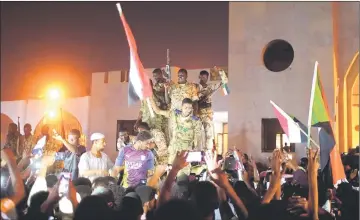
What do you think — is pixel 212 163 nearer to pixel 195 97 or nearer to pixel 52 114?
pixel 195 97

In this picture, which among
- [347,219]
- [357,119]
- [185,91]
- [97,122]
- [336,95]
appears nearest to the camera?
[347,219]

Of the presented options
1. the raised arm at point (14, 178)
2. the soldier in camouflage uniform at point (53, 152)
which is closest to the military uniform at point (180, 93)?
the soldier in camouflage uniform at point (53, 152)

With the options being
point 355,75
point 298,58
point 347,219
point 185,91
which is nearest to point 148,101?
point 185,91

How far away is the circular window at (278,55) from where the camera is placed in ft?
46.2

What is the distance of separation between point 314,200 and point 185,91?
16.8 feet

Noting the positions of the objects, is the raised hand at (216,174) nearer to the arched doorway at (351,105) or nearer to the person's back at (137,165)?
the person's back at (137,165)

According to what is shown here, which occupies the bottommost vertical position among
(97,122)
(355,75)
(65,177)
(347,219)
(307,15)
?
(347,219)

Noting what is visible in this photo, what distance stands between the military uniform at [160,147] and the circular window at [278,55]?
19.7 feet

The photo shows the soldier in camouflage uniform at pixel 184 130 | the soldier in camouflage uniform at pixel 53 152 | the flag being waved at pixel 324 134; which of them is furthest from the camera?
the soldier in camouflage uniform at pixel 184 130

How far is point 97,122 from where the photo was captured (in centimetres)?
1764

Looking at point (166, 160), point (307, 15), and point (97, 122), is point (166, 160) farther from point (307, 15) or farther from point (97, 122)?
point (97, 122)

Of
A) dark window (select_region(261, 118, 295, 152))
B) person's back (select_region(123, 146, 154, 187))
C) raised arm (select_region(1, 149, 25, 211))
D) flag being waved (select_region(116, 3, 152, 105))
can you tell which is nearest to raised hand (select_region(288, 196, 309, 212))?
raised arm (select_region(1, 149, 25, 211))

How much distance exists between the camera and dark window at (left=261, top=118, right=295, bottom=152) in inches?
544

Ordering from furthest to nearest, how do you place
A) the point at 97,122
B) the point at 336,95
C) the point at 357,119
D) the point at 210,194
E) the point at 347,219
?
the point at 97,122, the point at 357,119, the point at 336,95, the point at 347,219, the point at 210,194
